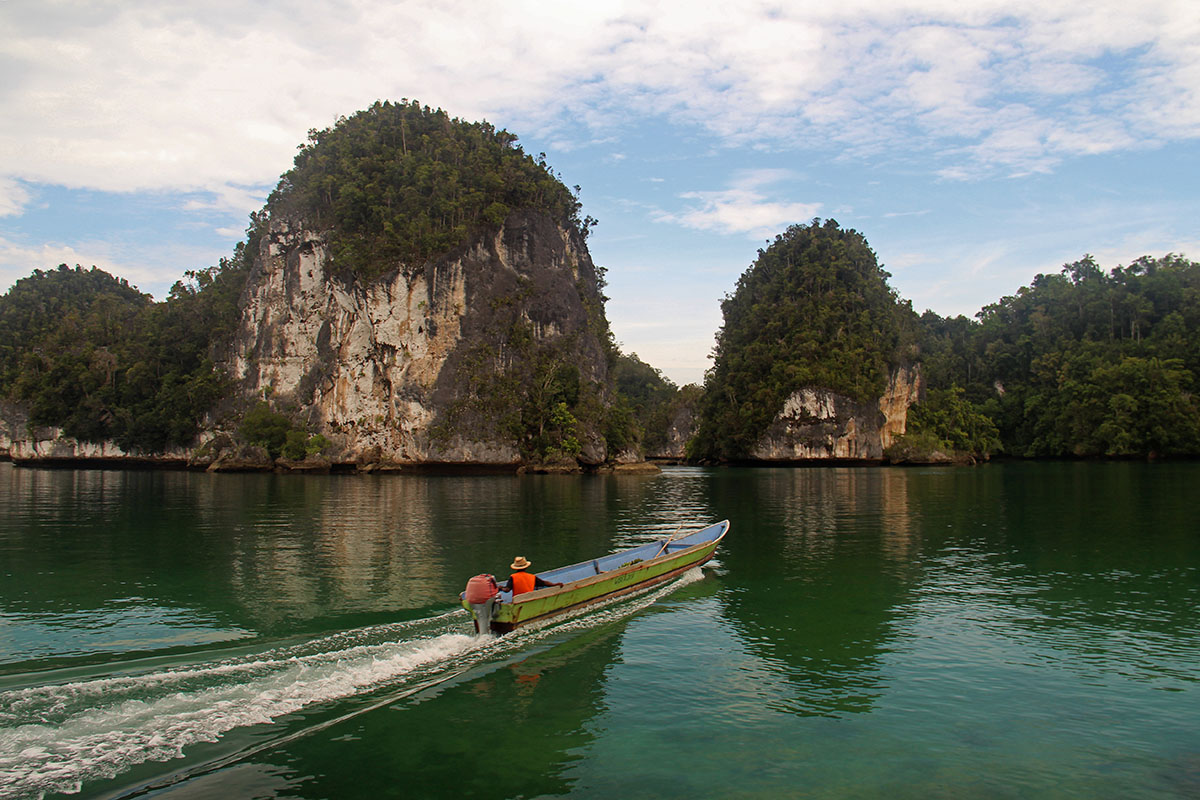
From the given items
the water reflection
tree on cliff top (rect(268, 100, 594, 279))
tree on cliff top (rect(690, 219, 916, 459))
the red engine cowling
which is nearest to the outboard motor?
the red engine cowling

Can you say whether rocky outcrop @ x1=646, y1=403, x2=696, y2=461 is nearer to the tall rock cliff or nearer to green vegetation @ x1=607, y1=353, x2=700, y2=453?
green vegetation @ x1=607, y1=353, x2=700, y2=453

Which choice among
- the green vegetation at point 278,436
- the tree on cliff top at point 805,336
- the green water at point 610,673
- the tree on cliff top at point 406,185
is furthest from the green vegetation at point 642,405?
the green water at point 610,673

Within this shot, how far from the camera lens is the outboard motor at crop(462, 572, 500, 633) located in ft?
36.6

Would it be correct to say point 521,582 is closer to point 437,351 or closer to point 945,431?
point 437,351

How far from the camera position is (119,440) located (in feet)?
256

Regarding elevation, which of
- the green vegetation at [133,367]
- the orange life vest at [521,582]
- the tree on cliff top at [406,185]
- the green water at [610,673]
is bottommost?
the green water at [610,673]

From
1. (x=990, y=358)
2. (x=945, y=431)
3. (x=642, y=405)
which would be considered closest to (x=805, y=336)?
(x=945, y=431)

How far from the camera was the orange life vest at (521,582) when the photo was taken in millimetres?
11703

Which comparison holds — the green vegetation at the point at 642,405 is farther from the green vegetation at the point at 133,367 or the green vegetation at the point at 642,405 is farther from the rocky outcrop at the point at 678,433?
the green vegetation at the point at 133,367

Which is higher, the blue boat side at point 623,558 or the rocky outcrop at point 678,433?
the rocky outcrop at point 678,433

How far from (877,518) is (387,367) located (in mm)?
48961

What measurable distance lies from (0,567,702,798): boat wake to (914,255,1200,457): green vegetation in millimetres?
78930

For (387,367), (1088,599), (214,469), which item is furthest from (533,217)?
(1088,599)

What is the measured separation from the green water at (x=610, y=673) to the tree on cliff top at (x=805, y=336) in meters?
59.7
